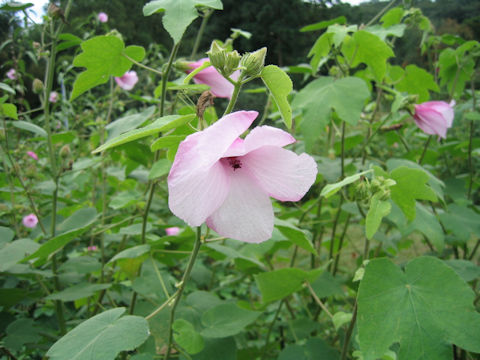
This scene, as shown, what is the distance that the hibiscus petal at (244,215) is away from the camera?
510 mm

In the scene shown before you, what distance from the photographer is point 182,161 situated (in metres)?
0.44

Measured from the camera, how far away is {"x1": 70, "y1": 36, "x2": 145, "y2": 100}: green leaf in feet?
2.51

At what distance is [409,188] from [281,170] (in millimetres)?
389

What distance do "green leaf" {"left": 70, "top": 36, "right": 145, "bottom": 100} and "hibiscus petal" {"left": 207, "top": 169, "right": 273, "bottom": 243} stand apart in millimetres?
455

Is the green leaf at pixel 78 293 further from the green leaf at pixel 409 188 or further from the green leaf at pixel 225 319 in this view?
the green leaf at pixel 409 188

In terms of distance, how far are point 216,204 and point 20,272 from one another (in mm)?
648

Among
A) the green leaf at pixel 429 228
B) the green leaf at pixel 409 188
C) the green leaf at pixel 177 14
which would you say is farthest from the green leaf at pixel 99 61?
the green leaf at pixel 429 228

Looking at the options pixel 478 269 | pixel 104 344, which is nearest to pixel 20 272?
pixel 104 344

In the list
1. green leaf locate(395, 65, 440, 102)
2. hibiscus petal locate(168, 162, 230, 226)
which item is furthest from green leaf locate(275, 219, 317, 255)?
green leaf locate(395, 65, 440, 102)

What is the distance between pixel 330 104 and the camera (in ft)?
3.51

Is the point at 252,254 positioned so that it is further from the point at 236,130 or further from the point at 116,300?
the point at 236,130

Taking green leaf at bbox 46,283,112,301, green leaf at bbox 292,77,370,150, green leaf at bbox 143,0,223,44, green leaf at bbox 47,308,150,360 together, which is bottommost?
green leaf at bbox 46,283,112,301

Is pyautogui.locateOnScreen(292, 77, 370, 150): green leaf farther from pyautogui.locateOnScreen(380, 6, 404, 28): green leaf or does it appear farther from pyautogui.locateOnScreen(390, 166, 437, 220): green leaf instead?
pyautogui.locateOnScreen(380, 6, 404, 28): green leaf

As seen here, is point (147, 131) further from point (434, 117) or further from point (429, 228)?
point (434, 117)
